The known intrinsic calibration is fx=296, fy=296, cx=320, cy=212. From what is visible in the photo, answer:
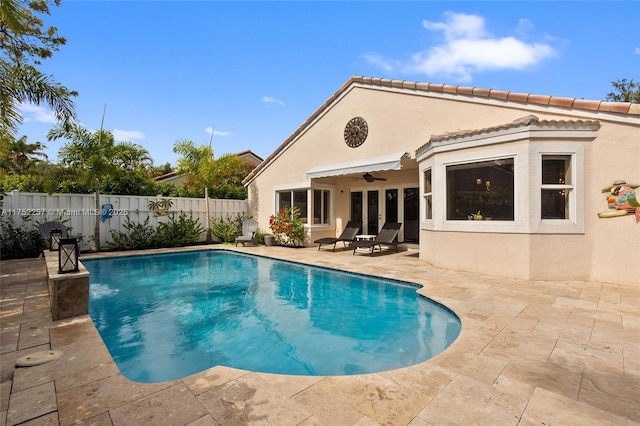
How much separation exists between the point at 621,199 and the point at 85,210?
26.1 m

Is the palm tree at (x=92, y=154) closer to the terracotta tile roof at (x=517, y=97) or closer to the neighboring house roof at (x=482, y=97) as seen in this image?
the neighboring house roof at (x=482, y=97)

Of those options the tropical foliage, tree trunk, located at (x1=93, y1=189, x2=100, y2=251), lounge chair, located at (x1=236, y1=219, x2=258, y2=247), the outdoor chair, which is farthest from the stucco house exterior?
the tropical foliage

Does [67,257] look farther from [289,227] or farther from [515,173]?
[289,227]

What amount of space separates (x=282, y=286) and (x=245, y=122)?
19764mm

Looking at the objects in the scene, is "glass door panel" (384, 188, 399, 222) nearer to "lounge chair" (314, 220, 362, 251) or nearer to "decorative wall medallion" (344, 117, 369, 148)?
"lounge chair" (314, 220, 362, 251)

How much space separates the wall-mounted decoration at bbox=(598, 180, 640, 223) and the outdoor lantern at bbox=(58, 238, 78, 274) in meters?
15.5

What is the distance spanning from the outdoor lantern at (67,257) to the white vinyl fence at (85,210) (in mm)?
14093

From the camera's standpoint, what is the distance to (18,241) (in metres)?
16.3

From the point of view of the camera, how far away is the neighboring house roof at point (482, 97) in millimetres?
9789

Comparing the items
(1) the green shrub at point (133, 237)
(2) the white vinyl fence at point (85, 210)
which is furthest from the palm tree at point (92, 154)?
(1) the green shrub at point (133, 237)

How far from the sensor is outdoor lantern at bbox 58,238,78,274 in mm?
6980

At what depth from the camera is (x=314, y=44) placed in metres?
17.1

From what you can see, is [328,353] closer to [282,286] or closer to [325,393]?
[325,393]

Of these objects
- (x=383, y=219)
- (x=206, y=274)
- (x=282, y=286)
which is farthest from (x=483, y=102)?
(x=206, y=274)
